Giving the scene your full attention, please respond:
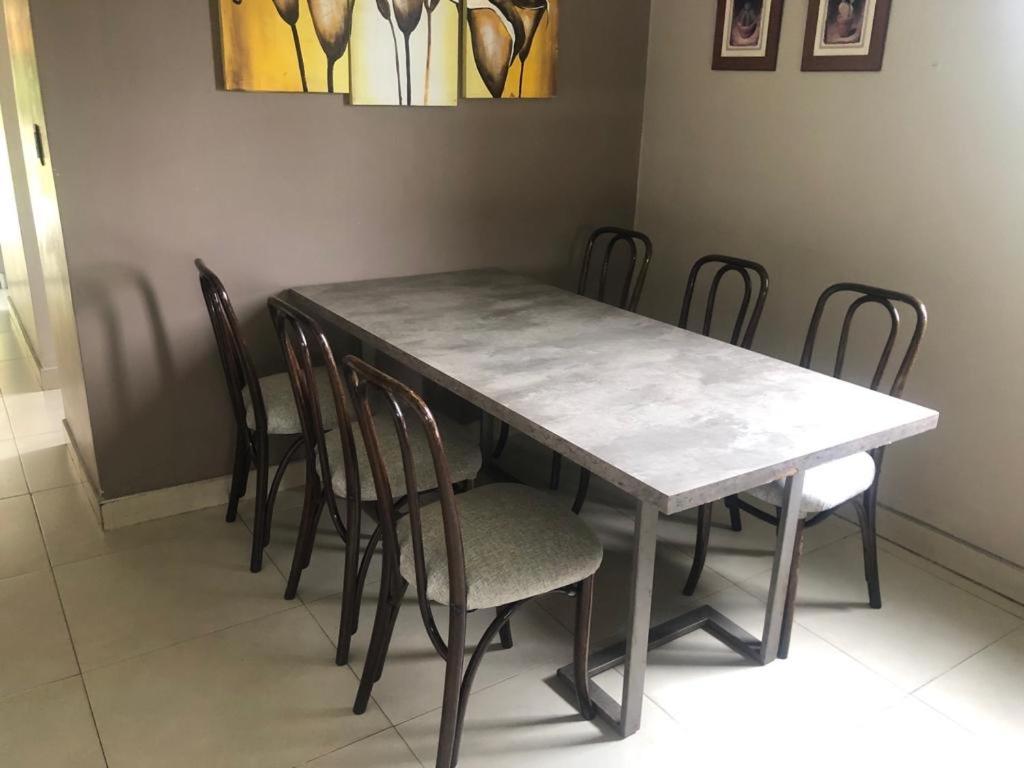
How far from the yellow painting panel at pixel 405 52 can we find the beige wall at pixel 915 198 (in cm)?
91

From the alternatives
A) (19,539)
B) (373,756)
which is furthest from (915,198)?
(19,539)

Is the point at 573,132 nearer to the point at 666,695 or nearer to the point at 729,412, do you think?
the point at 729,412

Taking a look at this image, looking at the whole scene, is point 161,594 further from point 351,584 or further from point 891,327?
point 891,327

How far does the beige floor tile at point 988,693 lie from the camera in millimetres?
1968

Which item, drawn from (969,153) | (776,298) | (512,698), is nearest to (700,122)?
(776,298)

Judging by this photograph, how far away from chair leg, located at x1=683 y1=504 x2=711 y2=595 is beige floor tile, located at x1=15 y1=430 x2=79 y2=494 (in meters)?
2.10

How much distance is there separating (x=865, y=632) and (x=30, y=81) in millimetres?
2753

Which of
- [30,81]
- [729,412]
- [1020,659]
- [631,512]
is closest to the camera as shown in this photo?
[729,412]

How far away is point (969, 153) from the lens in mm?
2336

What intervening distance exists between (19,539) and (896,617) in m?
2.56

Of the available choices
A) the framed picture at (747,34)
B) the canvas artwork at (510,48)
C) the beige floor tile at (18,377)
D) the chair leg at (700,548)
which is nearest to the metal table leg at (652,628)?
the chair leg at (700,548)

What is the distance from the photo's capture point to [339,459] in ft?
6.97

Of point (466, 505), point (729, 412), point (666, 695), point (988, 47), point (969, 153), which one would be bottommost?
point (666, 695)

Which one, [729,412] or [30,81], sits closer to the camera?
[729,412]
